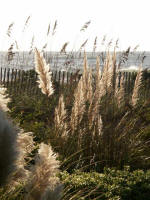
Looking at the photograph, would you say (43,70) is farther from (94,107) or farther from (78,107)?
(94,107)

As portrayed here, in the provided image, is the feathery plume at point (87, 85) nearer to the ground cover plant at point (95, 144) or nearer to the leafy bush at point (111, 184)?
the ground cover plant at point (95, 144)

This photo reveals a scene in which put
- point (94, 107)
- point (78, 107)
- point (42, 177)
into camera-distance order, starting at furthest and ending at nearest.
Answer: point (94, 107) < point (78, 107) < point (42, 177)

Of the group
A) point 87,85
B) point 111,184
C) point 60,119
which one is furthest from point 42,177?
point 87,85

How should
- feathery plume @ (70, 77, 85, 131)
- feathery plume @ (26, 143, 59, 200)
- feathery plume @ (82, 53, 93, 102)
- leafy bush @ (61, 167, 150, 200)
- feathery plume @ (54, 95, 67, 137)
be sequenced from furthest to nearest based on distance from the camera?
feathery plume @ (82, 53, 93, 102) < feathery plume @ (54, 95, 67, 137) < feathery plume @ (70, 77, 85, 131) < leafy bush @ (61, 167, 150, 200) < feathery plume @ (26, 143, 59, 200)

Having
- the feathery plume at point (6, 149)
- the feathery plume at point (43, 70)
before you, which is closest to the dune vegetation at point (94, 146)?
the feathery plume at point (43, 70)

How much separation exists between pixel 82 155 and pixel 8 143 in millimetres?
3561

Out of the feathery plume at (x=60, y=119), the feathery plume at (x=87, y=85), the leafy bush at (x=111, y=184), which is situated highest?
the feathery plume at (x=87, y=85)

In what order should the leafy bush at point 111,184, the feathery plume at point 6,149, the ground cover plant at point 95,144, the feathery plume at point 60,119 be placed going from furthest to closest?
the feathery plume at point 60,119 < the ground cover plant at point 95,144 < the leafy bush at point 111,184 < the feathery plume at point 6,149

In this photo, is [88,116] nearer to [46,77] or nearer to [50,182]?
[46,77]

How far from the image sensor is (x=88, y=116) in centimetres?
477

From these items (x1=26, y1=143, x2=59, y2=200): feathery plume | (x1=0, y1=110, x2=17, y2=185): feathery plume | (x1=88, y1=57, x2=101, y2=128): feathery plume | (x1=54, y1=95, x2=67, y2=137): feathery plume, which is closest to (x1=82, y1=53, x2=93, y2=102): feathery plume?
(x1=88, y1=57, x2=101, y2=128): feathery plume

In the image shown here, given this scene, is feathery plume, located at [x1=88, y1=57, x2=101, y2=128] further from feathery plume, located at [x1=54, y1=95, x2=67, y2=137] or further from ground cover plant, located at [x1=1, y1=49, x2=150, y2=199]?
feathery plume, located at [x1=54, y1=95, x2=67, y2=137]

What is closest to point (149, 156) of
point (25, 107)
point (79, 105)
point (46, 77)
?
point (79, 105)

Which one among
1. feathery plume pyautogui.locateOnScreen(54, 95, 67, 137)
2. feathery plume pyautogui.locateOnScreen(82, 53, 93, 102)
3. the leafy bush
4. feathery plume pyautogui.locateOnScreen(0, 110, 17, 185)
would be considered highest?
feathery plume pyautogui.locateOnScreen(0, 110, 17, 185)
